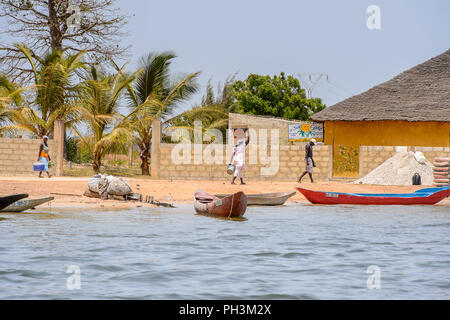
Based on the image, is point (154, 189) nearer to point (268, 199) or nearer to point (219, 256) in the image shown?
point (268, 199)

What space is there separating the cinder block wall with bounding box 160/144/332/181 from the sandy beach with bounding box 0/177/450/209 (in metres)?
1.29

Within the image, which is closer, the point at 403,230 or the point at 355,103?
the point at 403,230

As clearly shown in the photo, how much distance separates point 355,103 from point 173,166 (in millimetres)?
11929

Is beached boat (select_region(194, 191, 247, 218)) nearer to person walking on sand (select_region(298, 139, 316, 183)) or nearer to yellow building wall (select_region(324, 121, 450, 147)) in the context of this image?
person walking on sand (select_region(298, 139, 316, 183))

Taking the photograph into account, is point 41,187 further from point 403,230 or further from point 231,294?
point 231,294

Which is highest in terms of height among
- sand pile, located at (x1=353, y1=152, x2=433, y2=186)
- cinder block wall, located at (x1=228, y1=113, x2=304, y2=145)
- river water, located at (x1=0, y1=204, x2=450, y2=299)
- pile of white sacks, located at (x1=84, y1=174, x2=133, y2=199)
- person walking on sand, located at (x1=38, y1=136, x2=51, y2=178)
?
cinder block wall, located at (x1=228, y1=113, x2=304, y2=145)

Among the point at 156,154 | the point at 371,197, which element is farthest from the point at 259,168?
the point at 371,197

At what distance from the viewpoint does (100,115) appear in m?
28.4

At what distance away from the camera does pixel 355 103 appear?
3412 cm

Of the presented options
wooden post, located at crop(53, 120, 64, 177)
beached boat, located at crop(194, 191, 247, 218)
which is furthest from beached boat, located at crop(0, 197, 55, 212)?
wooden post, located at crop(53, 120, 64, 177)

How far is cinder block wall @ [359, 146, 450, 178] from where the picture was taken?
25.8 m

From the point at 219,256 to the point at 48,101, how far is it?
19.9 metres
